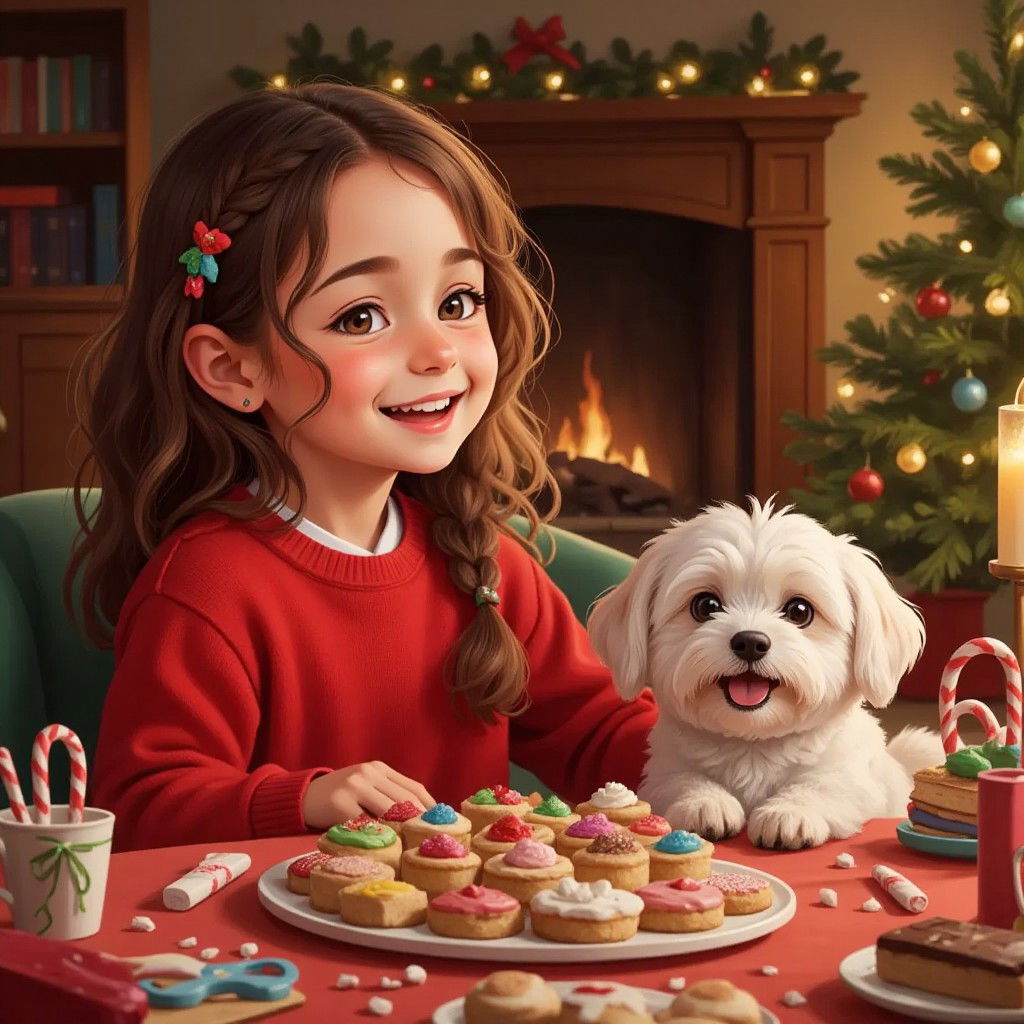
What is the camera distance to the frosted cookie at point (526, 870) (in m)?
0.99

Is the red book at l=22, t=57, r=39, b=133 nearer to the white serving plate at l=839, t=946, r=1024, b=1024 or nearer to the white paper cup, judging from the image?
the white paper cup

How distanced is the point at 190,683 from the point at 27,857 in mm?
467

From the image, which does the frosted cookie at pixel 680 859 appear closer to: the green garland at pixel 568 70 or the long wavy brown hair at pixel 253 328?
the long wavy brown hair at pixel 253 328

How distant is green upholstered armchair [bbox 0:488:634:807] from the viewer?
176cm

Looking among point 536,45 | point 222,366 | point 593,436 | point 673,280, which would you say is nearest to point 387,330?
point 222,366

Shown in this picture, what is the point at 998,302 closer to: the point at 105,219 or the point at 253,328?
the point at 105,219

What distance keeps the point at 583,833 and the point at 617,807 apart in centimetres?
10

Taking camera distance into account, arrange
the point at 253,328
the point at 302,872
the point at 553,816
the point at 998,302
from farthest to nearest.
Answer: the point at 998,302 → the point at 253,328 → the point at 553,816 → the point at 302,872

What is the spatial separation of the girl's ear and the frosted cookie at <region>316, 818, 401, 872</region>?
55 cm

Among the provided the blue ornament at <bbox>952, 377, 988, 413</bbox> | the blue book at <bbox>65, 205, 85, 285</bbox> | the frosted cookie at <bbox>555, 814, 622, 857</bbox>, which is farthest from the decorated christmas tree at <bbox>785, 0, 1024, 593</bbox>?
the frosted cookie at <bbox>555, 814, 622, 857</bbox>

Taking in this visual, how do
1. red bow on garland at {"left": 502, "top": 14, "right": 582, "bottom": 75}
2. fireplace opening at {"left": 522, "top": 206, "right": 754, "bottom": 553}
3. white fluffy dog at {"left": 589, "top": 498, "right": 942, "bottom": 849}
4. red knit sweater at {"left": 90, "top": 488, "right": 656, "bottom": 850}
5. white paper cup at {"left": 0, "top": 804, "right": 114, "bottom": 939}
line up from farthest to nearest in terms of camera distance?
1. fireplace opening at {"left": 522, "top": 206, "right": 754, "bottom": 553}
2. red bow on garland at {"left": 502, "top": 14, "right": 582, "bottom": 75}
3. red knit sweater at {"left": 90, "top": 488, "right": 656, "bottom": 850}
4. white fluffy dog at {"left": 589, "top": 498, "right": 942, "bottom": 849}
5. white paper cup at {"left": 0, "top": 804, "right": 114, "bottom": 939}

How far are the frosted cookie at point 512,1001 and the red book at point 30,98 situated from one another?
17.6ft

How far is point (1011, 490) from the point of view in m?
1.44

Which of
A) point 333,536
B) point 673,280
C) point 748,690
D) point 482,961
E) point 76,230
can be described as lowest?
point 482,961
